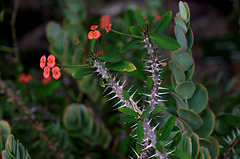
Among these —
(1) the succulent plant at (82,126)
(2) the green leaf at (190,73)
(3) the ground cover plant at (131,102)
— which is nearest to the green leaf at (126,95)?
(3) the ground cover plant at (131,102)

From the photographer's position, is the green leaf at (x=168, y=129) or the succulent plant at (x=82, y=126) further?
the succulent plant at (x=82, y=126)

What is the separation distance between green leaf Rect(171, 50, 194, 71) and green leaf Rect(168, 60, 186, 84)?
10mm

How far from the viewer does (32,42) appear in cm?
259

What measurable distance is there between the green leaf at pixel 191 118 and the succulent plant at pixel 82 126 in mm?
351

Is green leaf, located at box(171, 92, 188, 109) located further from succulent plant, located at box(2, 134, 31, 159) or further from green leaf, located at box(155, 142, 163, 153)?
succulent plant, located at box(2, 134, 31, 159)

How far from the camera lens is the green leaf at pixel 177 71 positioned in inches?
13.6

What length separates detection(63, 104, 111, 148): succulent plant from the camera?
67 centimetres

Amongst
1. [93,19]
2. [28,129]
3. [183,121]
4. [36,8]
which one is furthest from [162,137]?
[36,8]

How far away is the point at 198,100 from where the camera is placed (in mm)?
373

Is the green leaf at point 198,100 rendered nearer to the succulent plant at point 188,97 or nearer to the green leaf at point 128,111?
the succulent plant at point 188,97

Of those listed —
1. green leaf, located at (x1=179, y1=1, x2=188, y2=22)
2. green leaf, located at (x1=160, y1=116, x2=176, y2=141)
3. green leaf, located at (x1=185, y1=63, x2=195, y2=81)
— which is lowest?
green leaf, located at (x1=160, y1=116, x2=176, y2=141)

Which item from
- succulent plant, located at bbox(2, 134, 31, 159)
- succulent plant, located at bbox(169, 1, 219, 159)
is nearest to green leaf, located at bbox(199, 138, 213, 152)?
succulent plant, located at bbox(169, 1, 219, 159)

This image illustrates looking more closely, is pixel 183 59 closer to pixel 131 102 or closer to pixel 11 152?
pixel 131 102

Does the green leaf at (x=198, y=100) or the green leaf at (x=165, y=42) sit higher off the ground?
the green leaf at (x=165, y=42)
